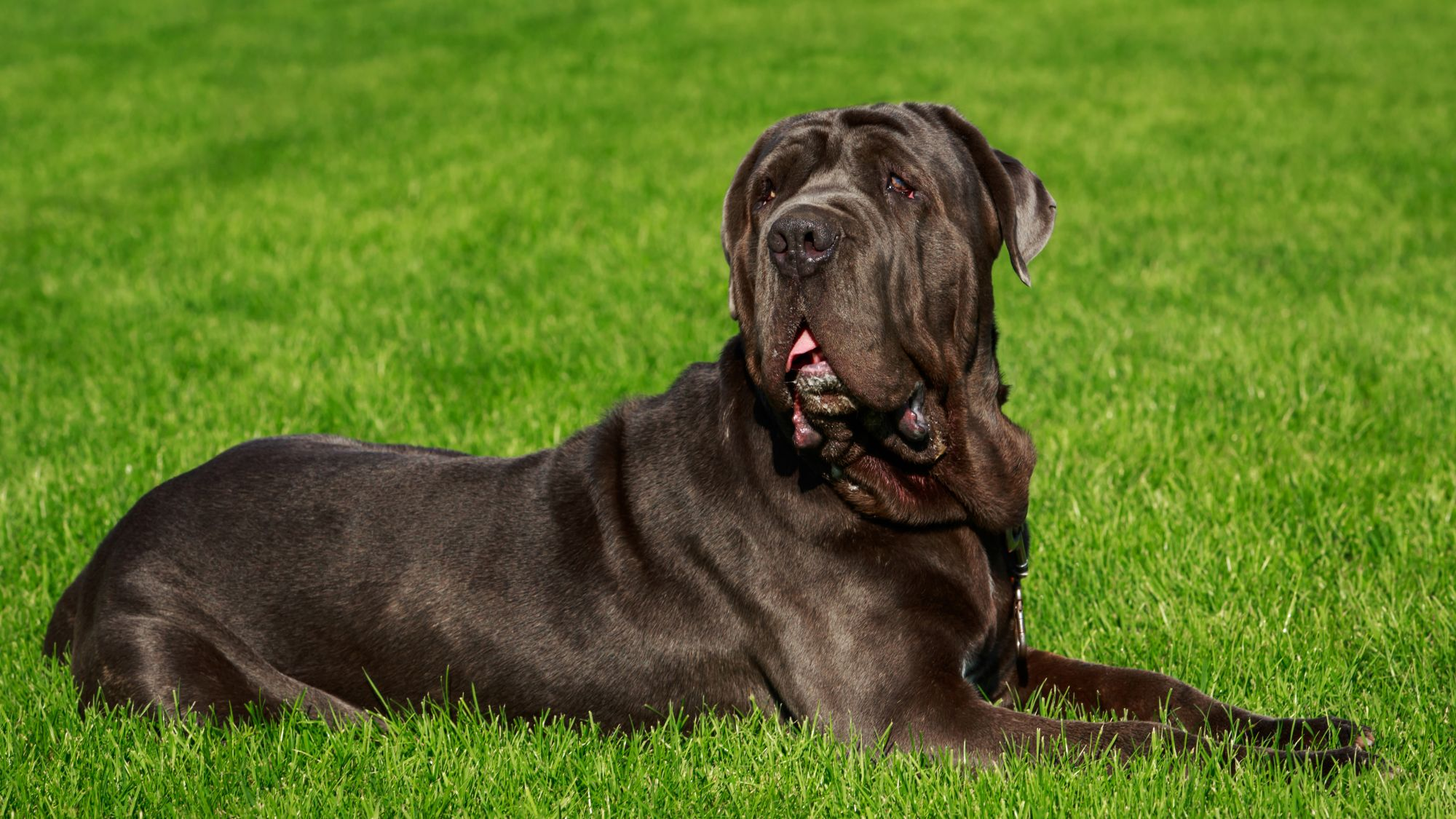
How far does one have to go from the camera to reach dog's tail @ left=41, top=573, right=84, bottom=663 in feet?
14.4

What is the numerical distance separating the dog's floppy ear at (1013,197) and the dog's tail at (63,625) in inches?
122

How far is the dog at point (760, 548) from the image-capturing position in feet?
11.7

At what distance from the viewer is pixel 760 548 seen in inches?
150

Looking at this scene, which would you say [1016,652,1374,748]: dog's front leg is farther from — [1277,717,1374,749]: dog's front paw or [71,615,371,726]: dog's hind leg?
[71,615,371,726]: dog's hind leg

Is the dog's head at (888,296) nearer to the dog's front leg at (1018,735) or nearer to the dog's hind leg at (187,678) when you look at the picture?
the dog's front leg at (1018,735)

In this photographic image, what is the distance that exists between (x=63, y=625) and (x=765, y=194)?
2.67 m

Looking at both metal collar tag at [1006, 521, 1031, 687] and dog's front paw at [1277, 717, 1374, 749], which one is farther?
metal collar tag at [1006, 521, 1031, 687]

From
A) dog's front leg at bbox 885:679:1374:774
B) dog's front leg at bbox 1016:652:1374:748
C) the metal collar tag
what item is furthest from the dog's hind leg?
dog's front leg at bbox 1016:652:1374:748

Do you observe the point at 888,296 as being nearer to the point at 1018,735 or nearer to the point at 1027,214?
the point at 1027,214

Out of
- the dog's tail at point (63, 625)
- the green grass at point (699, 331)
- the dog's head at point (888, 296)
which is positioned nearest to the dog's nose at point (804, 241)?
the dog's head at point (888, 296)

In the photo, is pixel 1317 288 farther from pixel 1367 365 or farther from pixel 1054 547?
pixel 1054 547

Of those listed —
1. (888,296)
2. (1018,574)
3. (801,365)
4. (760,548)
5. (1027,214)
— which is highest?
(1027,214)

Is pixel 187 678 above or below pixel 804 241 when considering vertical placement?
below

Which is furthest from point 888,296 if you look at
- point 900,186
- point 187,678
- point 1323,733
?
point 187,678
